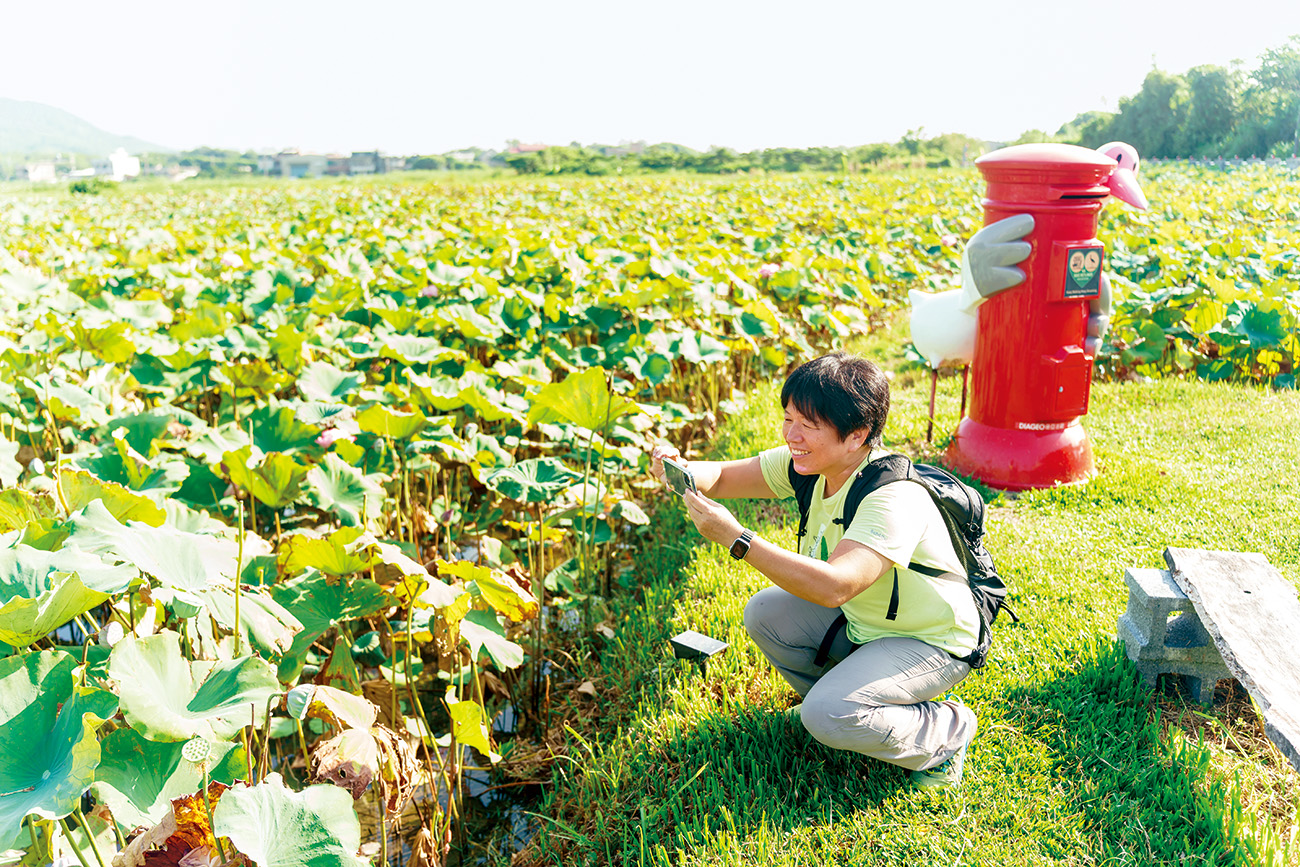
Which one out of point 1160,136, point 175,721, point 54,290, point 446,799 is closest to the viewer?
point 175,721

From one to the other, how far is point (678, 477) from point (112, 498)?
133cm

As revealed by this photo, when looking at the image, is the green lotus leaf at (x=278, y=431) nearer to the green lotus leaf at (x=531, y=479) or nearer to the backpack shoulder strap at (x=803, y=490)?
the green lotus leaf at (x=531, y=479)

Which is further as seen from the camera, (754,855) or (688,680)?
(688,680)

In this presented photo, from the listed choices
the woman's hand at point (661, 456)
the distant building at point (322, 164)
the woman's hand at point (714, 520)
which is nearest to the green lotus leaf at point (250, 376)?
the woman's hand at point (661, 456)

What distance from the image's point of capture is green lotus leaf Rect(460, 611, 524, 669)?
2.17 m

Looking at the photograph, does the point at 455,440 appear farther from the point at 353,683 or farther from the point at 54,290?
the point at 54,290

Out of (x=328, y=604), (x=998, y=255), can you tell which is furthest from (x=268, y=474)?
(x=998, y=255)

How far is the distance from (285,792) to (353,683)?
823 mm

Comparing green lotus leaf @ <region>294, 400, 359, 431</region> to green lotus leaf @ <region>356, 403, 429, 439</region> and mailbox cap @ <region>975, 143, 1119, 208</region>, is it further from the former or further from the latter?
mailbox cap @ <region>975, 143, 1119, 208</region>

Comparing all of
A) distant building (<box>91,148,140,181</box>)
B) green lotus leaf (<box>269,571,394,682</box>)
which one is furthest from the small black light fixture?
distant building (<box>91,148,140,181</box>)

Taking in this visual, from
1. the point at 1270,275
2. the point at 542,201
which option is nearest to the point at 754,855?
the point at 1270,275

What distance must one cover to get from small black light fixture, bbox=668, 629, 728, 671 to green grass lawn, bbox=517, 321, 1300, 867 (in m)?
0.05

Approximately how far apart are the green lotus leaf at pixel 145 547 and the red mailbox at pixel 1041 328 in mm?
2869

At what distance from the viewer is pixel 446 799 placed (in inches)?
97.3
